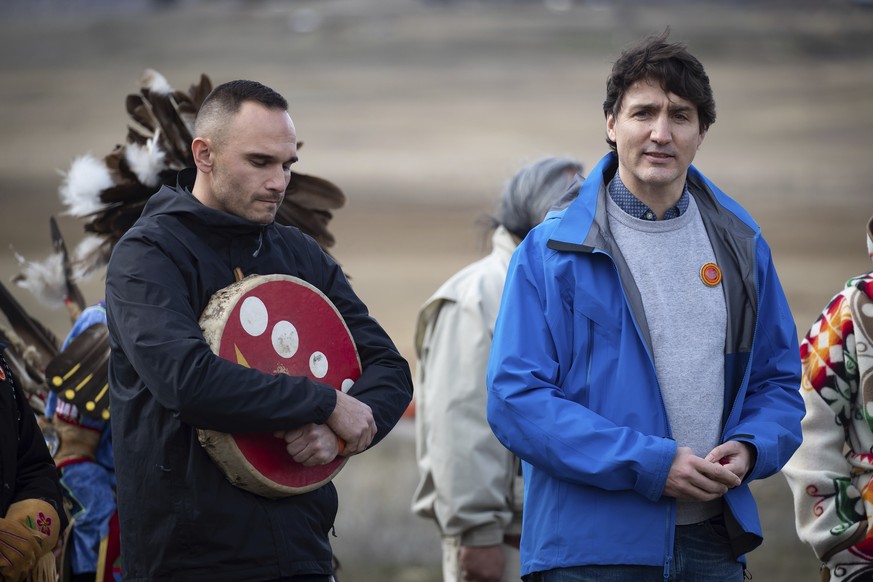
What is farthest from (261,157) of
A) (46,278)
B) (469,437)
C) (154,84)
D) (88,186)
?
(46,278)

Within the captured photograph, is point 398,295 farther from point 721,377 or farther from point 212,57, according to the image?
point 721,377

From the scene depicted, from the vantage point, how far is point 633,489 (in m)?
2.68

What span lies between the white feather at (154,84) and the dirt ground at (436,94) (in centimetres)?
559

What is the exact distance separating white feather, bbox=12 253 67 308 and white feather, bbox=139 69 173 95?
667 mm

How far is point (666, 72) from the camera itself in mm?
2891

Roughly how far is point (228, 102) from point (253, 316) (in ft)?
1.63

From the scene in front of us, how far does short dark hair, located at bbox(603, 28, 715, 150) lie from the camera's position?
9.49ft

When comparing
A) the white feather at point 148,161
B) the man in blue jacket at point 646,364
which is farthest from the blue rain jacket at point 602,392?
the white feather at point 148,161

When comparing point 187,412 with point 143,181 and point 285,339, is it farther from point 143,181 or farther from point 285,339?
point 143,181

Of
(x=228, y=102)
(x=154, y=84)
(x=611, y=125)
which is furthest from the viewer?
(x=154, y=84)

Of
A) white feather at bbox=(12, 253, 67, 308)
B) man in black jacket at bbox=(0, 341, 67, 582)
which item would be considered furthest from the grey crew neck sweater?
white feather at bbox=(12, 253, 67, 308)

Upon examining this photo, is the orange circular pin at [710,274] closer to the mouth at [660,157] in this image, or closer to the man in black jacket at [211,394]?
the mouth at [660,157]

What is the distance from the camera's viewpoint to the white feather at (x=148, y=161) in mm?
3699

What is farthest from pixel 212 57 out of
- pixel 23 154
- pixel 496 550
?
pixel 496 550
